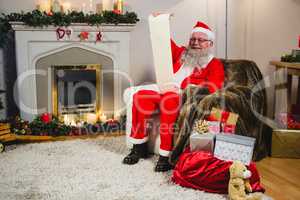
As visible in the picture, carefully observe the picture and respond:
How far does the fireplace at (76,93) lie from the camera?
3734 mm

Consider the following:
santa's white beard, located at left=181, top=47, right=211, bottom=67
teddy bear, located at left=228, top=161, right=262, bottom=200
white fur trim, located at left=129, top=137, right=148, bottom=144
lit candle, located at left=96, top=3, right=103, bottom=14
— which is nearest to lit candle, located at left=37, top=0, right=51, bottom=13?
lit candle, located at left=96, top=3, right=103, bottom=14

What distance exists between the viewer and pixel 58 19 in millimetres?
3488

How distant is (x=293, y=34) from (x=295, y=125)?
1.59 metres

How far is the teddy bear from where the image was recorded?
84.7 inches

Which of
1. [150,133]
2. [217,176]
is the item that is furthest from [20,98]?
[217,176]

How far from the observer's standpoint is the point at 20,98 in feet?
11.9

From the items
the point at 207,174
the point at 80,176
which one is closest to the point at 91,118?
the point at 80,176

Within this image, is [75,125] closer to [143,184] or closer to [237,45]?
[143,184]

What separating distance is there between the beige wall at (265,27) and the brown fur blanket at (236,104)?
1.20 metres

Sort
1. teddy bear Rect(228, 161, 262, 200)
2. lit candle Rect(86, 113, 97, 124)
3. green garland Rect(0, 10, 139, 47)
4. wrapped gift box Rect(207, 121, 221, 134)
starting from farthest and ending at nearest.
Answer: lit candle Rect(86, 113, 97, 124) → green garland Rect(0, 10, 139, 47) → wrapped gift box Rect(207, 121, 221, 134) → teddy bear Rect(228, 161, 262, 200)

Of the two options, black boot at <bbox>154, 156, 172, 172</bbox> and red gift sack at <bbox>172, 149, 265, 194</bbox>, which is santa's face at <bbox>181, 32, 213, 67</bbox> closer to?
black boot at <bbox>154, 156, 172, 172</bbox>

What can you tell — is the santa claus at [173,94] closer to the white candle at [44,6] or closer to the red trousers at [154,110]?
the red trousers at [154,110]

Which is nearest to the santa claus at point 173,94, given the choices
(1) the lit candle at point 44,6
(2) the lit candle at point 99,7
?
(2) the lit candle at point 99,7

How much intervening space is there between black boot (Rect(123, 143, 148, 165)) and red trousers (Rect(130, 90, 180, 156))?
0.06 meters
